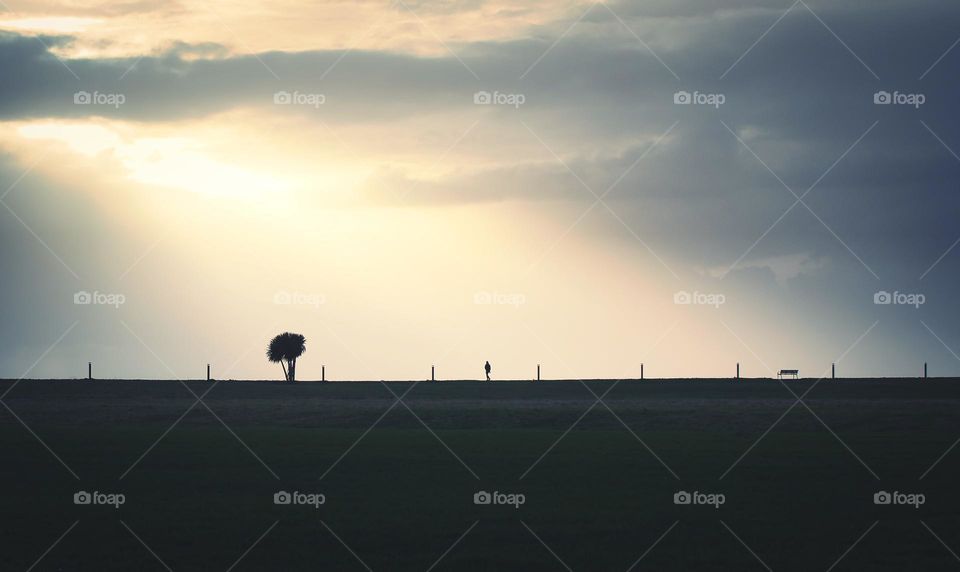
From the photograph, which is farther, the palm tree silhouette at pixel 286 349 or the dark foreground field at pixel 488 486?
the palm tree silhouette at pixel 286 349

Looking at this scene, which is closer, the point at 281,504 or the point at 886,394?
the point at 281,504

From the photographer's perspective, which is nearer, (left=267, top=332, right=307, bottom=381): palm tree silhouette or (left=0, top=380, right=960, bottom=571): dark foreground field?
(left=0, top=380, right=960, bottom=571): dark foreground field

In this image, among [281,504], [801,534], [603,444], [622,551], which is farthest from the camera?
[603,444]

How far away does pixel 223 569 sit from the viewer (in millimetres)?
18094

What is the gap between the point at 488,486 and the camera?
28.2 m

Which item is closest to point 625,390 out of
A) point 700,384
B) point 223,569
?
point 700,384

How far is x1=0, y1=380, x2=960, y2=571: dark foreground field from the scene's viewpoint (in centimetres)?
1942

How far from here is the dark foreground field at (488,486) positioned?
19422 millimetres

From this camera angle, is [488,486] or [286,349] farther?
[286,349]

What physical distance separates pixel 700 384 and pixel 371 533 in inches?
2433

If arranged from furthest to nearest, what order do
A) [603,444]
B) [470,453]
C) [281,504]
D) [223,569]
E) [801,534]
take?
[603,444]
[470,453]
[281,504]
[801,534]
[223,569]

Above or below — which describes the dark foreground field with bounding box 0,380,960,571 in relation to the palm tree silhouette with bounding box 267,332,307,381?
below

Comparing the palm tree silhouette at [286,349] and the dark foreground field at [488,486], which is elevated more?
the palm tree silhouette at [286,349]

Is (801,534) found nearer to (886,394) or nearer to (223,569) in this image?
(223,569)
